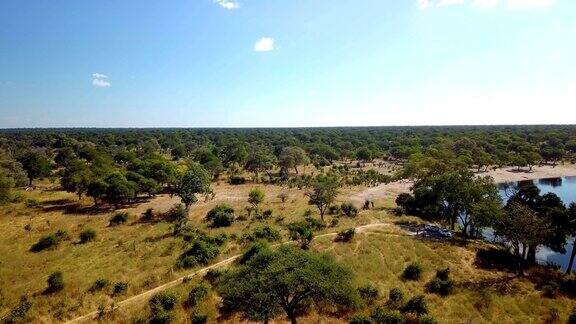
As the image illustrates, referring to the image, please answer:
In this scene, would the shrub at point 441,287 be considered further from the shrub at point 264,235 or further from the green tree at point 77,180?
the green tree at point 77,180

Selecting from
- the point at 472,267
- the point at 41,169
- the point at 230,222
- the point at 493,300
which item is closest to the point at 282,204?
the point at 230,222

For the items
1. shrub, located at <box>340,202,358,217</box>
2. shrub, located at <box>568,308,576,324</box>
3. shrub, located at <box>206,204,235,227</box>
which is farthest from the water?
shrub, located at <box>206,204,235,227</box>

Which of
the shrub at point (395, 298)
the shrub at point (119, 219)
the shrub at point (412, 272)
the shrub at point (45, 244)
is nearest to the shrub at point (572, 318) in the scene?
the shrub at point (412, 272)

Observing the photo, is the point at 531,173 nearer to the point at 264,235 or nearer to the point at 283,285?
the point at 264,235

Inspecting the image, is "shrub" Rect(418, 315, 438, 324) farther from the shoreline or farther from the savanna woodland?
the shoreline

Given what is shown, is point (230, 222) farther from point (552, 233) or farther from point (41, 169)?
point (41, 169)

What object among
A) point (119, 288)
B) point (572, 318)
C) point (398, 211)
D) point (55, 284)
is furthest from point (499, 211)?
point (55, 284)
